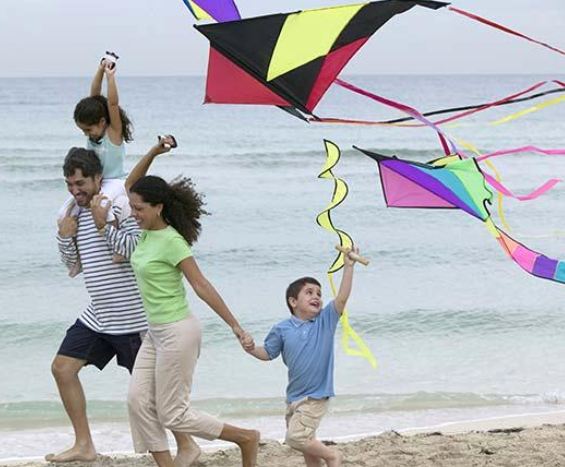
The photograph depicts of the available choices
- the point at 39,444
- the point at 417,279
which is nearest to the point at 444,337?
Result: the point at 417,279

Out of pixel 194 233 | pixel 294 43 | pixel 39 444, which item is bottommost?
pixel 39 444

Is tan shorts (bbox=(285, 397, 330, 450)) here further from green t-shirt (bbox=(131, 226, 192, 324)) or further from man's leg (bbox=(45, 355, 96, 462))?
man's leg (bbox=(45, 355, 96, 462))

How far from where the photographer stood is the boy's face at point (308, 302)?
4.41 meters

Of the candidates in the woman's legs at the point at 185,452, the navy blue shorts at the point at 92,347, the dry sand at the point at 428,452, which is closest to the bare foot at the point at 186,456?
the woman's legs at the point at 185,452

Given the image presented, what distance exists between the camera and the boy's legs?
436cm

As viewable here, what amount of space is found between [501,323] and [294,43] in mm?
6028

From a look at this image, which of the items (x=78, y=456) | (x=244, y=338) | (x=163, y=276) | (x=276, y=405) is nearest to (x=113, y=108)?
(x=163, y=276)

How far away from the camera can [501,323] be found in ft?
31.4

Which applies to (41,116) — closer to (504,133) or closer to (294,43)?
(504,133)

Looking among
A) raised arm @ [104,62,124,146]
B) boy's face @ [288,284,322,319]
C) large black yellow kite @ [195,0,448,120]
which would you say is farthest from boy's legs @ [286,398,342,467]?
raised arm @ [104,62,124,146]

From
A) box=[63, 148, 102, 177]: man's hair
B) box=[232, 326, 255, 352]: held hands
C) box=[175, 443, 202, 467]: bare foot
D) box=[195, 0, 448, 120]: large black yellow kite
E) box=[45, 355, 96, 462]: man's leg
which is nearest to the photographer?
box=[195, 0, 448, 120]: large black yellow kite

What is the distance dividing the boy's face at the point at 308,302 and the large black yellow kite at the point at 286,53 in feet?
2.57

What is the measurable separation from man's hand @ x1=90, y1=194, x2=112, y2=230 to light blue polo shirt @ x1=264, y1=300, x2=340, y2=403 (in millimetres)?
834

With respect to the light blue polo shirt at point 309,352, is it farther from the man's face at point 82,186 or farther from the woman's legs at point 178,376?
the man's face at point 82,186
